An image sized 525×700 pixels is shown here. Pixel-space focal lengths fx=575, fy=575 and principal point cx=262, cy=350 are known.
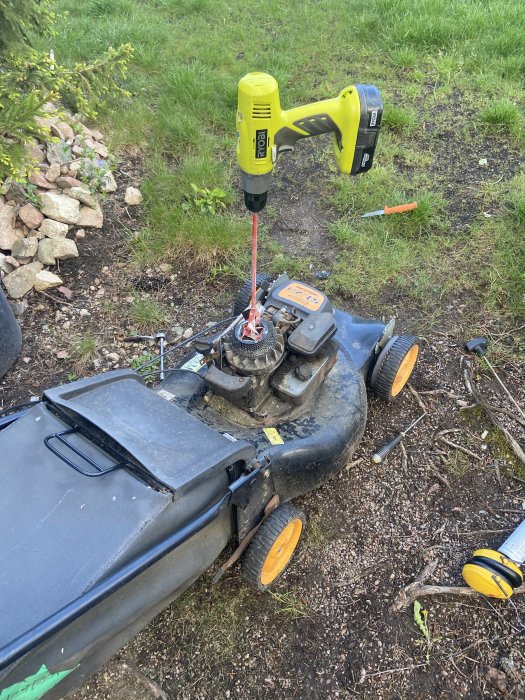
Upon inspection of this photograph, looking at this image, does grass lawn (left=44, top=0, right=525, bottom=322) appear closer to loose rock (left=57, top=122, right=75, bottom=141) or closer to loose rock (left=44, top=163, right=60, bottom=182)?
loose rock (left=57, top=122, right=75, bottom=141)

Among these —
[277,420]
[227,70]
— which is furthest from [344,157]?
[227,70]

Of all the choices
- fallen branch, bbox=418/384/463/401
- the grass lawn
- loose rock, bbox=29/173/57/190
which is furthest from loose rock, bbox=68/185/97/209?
fallen branch, bbox=418/384/463/401

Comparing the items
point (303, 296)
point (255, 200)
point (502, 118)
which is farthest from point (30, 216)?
point (502, 118)

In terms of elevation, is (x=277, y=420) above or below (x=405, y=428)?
above

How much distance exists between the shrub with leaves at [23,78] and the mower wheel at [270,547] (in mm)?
1958

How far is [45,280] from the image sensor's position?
3.12 meters

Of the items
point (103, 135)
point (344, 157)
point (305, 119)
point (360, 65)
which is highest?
point (305, 119)

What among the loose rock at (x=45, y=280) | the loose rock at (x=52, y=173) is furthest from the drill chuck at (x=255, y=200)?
the loose rock at (x=52, y=173)

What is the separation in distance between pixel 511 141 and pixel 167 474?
3659mm

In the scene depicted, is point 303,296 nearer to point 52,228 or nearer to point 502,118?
point 52,228

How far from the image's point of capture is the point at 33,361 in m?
2.87

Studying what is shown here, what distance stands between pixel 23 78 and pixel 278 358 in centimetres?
222

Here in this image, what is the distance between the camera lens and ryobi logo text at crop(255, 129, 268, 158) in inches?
65.2

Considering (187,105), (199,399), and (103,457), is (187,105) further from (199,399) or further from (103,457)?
(103,457)
